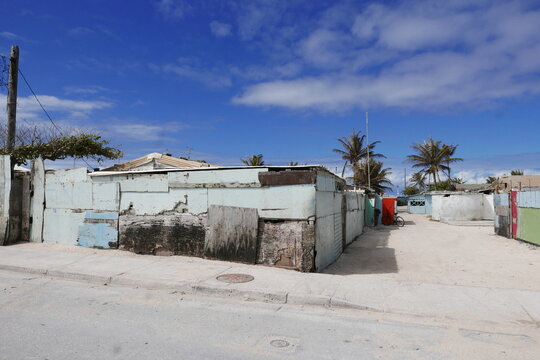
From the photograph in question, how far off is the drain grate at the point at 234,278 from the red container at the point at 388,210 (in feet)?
73.3

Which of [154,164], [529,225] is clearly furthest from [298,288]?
[529,225]

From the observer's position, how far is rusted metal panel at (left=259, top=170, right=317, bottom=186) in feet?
25.0

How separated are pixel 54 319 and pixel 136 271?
2650 mm

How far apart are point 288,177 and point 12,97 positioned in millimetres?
12463

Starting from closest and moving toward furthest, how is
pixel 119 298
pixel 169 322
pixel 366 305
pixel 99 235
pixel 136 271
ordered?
Result: pixel 169 322 < pixel 366 305 < pixel 119 298 < pixel 136 271 < pixel 99 235

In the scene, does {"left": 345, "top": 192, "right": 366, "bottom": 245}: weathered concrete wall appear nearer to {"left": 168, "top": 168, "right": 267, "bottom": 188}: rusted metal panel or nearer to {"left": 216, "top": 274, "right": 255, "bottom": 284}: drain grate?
{"left": 168, "top": 168, "right": 267, "bottom": 188}: rusted metal panel

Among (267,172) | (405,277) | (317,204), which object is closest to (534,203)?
(405,277)

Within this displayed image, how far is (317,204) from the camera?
25.3ft

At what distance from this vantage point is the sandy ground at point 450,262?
820 centimetres

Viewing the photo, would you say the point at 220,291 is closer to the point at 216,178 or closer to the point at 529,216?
the point at 216,178

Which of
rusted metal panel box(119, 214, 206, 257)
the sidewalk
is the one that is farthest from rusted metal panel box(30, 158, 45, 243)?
rusted metal panel box(119, 214, 206, 257)

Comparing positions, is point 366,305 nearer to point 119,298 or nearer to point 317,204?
point 317,204

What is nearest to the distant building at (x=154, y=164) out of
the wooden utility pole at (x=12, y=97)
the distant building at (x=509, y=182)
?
the wooden utility pole at (x=12, y=97)

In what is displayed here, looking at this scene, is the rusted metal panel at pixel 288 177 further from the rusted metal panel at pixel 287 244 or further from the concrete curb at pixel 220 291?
the concrete curb at pixel 220 291
